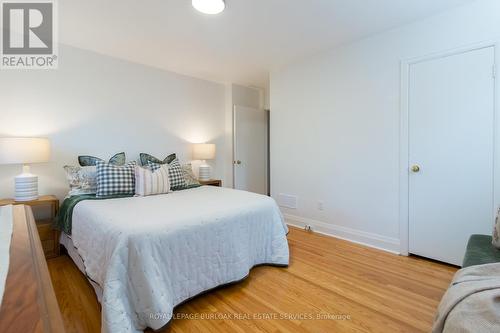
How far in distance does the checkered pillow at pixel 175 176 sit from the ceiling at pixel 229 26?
139 centimetres

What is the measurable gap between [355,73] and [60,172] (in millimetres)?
3508

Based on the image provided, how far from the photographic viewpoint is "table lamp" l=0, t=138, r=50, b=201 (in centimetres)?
219

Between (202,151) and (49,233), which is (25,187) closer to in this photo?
(49,233)

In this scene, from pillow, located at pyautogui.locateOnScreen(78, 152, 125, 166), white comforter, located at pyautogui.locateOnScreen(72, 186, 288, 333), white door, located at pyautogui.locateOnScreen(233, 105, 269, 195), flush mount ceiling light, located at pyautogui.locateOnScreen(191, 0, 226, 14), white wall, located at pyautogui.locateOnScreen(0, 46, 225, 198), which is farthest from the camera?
white door, located at pyautogui.locateOnScreen(233, 105, 269, 195)

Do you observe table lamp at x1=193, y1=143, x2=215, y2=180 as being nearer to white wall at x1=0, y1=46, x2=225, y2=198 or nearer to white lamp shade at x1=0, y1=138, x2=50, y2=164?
white wall at x1=0, y1=46, x2=225, y2=198

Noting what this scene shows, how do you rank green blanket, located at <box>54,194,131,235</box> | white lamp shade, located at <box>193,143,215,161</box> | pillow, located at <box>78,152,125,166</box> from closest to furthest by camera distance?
green blanket, located at <box>54,194,131,235</box>
pillow, located at <box>78,152,125,166</box>
white lamp shade, located at <box>193,143,215,161</box>

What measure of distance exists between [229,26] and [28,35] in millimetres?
2032

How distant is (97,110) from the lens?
301 centimetres

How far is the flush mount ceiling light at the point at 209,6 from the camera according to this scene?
1.98m

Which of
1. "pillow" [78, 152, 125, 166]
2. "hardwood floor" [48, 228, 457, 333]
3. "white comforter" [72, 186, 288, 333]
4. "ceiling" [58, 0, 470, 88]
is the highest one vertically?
"ceiling" [58, 0, 470, 88]

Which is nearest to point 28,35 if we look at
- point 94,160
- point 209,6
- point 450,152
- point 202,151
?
point 94,160

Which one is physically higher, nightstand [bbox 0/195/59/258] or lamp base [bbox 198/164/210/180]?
lamp base [bbox 198/164/210/180]

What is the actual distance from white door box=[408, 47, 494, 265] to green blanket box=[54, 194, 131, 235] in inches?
117

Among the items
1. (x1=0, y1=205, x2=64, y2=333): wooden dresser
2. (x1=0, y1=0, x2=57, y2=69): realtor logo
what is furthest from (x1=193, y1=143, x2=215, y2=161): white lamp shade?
(x1=0, y1=205, x2=64, y2=333): wooden dresser
